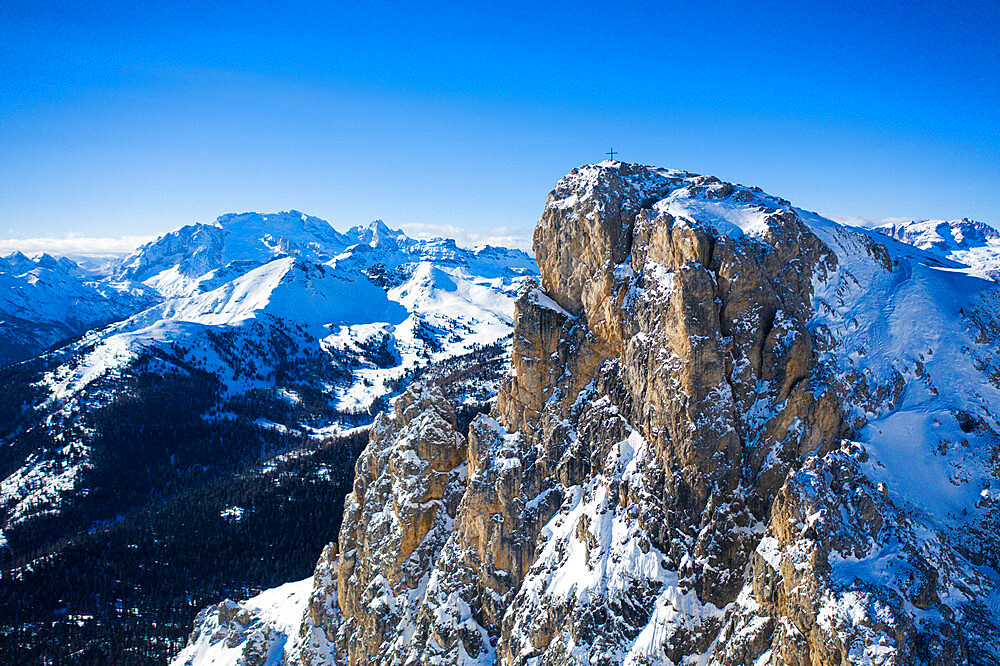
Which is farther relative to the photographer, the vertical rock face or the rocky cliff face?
the vertical rock face

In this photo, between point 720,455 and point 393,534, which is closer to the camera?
point 720,455

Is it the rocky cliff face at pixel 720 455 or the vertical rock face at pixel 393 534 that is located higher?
the rocky cliff face at pixel 720 455

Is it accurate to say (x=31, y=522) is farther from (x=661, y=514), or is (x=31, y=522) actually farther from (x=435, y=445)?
(x=661, y=514)

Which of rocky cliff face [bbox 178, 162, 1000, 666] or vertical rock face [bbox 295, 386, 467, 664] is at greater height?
rocky cliff face [bbox 178, 162, 1000, 666]

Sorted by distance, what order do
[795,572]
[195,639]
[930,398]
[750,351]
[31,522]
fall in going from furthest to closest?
1. [31,522]
2. [195,639]
3. [750,351]
4. [930,398]
5. [795,572]

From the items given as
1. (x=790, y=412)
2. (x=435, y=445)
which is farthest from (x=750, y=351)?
(x=435, y=445)

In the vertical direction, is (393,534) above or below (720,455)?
below

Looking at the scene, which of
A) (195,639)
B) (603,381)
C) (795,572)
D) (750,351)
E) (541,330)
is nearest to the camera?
(795,572)

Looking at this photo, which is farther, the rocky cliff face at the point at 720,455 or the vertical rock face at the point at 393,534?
the vertical rock face at the point at 393,534
